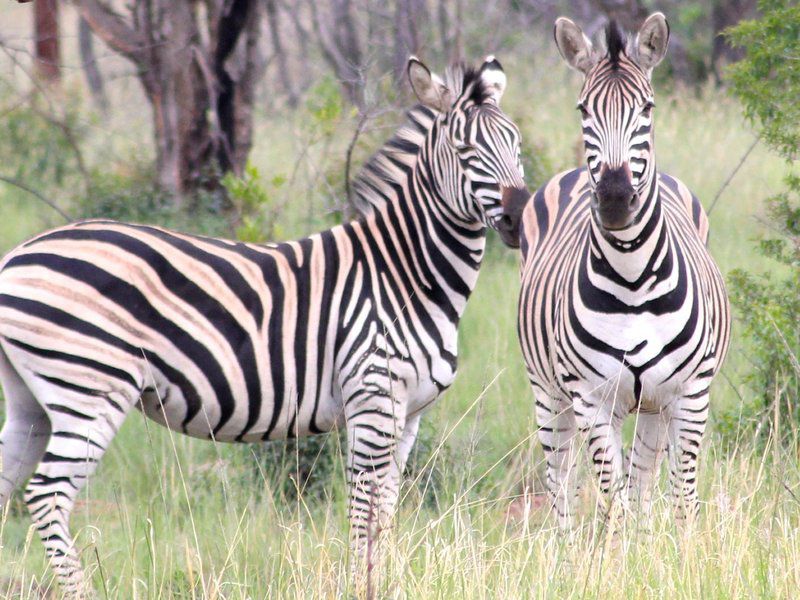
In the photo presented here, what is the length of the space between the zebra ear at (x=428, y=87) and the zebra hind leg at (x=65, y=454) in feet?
6.15

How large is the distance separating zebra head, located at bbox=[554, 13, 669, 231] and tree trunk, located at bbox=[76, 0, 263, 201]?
5.71 meters

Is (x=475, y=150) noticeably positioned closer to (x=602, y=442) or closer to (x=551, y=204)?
(x=551, y=204)

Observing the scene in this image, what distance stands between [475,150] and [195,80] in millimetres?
5666

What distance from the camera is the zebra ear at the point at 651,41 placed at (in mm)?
3934

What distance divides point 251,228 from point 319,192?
317 centimetres

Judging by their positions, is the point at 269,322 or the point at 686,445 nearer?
the point at 686,445

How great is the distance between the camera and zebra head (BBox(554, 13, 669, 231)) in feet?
12.0

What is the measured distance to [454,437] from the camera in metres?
6.08

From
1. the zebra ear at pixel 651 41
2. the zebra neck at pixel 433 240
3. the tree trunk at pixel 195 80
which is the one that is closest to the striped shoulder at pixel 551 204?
the zebra neck at pixel 433 240

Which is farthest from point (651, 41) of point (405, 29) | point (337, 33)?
point (337, 33)

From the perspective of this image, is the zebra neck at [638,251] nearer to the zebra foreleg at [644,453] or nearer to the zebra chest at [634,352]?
the zebra chest at [634,352]

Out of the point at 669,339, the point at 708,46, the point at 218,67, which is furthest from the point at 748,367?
the point at 708,46

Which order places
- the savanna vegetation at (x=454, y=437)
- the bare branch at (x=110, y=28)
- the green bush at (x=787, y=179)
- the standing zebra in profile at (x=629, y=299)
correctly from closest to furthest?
1. the savanna vegetation at (x=454, y=437)
2. the standing zebra in profile at (x=629, y=299)
3. the green bush at (x=787, y=179)
4. the bare branch at (x=110, y=28)

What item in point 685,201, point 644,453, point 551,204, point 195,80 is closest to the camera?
point 644,453
